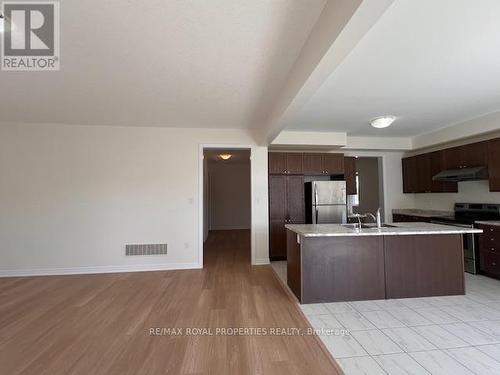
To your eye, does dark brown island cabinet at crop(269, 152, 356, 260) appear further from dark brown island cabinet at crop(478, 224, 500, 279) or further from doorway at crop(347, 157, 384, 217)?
doorway at crop(347, 157, 384, 217)

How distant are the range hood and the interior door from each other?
1.93m

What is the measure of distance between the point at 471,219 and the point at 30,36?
6.30 meters

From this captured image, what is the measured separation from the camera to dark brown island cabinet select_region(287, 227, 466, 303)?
285 centimetres

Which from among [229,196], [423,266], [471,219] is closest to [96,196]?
[423,266]

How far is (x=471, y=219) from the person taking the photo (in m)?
3.98

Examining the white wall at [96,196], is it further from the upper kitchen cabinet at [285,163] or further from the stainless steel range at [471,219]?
the stainless steel range at [471,219]

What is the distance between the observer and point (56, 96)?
2.99 m

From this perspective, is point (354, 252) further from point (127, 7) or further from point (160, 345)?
point (127, 7)

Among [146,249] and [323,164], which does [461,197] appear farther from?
[146,249]

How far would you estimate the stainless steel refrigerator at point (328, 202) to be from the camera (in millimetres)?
4559

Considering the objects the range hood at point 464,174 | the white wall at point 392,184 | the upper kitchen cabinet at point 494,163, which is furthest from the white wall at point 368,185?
the upper kitchen cabinet at point 494,163

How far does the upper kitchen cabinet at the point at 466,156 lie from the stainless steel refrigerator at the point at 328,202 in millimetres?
2060

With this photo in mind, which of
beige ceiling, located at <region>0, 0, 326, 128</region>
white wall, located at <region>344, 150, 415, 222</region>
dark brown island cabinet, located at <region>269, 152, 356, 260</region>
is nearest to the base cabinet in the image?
dark brown island cabinet, located at <region>269, 152, 356, 260</region>

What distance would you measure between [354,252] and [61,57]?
3.76 m
